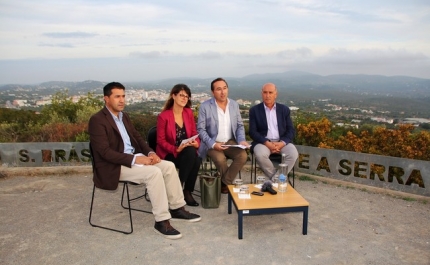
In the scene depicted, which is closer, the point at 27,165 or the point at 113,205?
the point at 113,205

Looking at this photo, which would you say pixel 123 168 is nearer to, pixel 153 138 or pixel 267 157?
pixel 153 138

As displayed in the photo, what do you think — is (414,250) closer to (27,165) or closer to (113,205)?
(113,205)

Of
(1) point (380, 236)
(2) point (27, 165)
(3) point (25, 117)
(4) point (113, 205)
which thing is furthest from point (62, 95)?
(1) point (380, 236)

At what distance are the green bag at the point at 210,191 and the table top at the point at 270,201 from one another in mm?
500

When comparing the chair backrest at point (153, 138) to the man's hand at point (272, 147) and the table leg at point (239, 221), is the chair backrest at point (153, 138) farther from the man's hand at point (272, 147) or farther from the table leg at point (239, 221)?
the table leg at point (239, 221)

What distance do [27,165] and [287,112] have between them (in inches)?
179

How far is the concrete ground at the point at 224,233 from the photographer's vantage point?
2875mm

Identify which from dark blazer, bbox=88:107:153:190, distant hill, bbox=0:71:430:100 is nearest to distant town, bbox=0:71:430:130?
distant hill, bbox=0:71:430:100

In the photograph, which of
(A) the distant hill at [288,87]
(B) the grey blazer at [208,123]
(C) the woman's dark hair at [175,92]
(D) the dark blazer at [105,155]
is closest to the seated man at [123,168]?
(D) the dark blazer at [105,155]

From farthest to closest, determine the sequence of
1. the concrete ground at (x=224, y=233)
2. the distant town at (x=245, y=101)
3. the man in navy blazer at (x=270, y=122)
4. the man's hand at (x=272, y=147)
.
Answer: the distant town at (x=245, y=101), the man in navy blazer at (x=270, y=122), the man's hand at (x=272, y=147), the concrete ground at (x=224, y=233)

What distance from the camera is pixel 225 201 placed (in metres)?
4.31

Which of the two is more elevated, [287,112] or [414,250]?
[287,112]

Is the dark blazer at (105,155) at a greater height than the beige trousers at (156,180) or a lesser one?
greater

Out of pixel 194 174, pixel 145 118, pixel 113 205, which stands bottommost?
pixel 113 205
